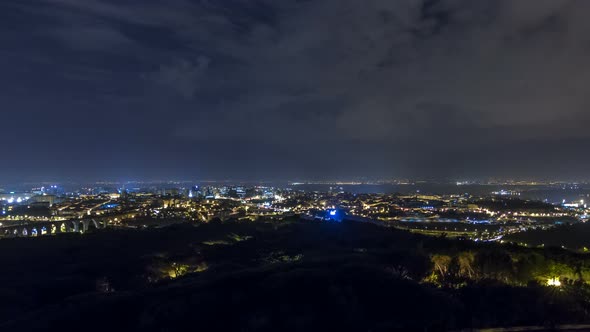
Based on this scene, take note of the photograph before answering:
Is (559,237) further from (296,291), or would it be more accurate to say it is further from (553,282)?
(296,291)

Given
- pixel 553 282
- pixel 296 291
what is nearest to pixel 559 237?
pixel 553 282

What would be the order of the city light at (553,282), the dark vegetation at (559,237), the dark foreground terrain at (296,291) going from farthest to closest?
the dark vegetation at (559,237), the city light at (553,282), the dark foreground terrain at (296,291)

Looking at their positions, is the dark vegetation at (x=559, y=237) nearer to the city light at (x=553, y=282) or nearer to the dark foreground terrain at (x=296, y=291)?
the dark foreground terrain at (x=296, y=291)

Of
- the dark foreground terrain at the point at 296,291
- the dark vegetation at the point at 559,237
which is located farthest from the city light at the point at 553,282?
the dark vegetation at the point at 559,237

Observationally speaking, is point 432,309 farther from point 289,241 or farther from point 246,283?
point 289,241

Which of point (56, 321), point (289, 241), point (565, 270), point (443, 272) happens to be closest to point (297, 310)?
point (56, 321)

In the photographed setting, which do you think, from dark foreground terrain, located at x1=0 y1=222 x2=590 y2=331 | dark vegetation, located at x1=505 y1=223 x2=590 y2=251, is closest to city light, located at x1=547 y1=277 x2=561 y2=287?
dark foreground terrain, located at x1=0 y1=222 x2=590 y2=331

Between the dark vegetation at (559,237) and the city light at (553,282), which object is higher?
the city light at (553,282)

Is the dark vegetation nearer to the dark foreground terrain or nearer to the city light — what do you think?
the dark foreground terrain
